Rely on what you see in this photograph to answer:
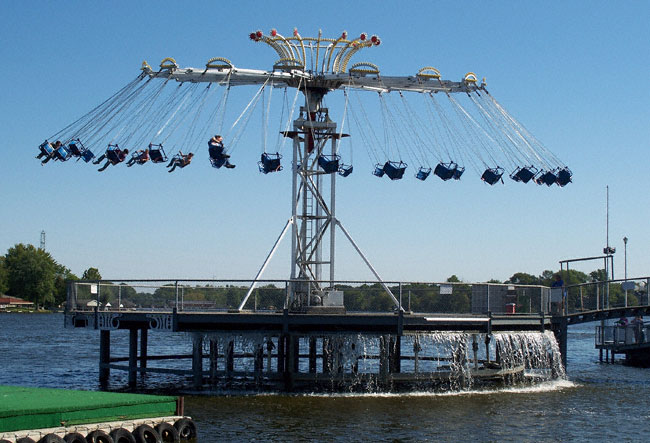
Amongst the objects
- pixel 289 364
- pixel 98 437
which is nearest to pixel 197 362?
pixel 289 364

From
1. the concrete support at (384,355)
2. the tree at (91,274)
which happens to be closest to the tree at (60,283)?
the tree at (91,274)

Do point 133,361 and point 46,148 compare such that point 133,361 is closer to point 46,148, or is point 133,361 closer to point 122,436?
point 46,148

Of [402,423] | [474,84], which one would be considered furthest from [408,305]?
[474,84]

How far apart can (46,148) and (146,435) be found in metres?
14.3

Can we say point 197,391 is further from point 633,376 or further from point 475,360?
point 633,376

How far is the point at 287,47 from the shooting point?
35.9m

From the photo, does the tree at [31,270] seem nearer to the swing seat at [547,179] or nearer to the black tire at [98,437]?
the swing seat at [547,179]

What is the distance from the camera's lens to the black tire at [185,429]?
75.2ft

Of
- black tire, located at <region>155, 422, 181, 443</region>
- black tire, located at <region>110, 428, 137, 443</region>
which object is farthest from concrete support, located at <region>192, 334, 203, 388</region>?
black tire, located at <region>110, 428, 137, 443</region>

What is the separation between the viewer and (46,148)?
1302 inches

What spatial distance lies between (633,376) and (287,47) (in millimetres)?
21844

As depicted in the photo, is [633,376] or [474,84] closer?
[474,84]

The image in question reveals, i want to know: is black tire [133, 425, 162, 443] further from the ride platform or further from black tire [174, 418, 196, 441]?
black tire [174, 418, 196, 441]

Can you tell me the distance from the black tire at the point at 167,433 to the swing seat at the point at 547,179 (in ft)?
63.5
